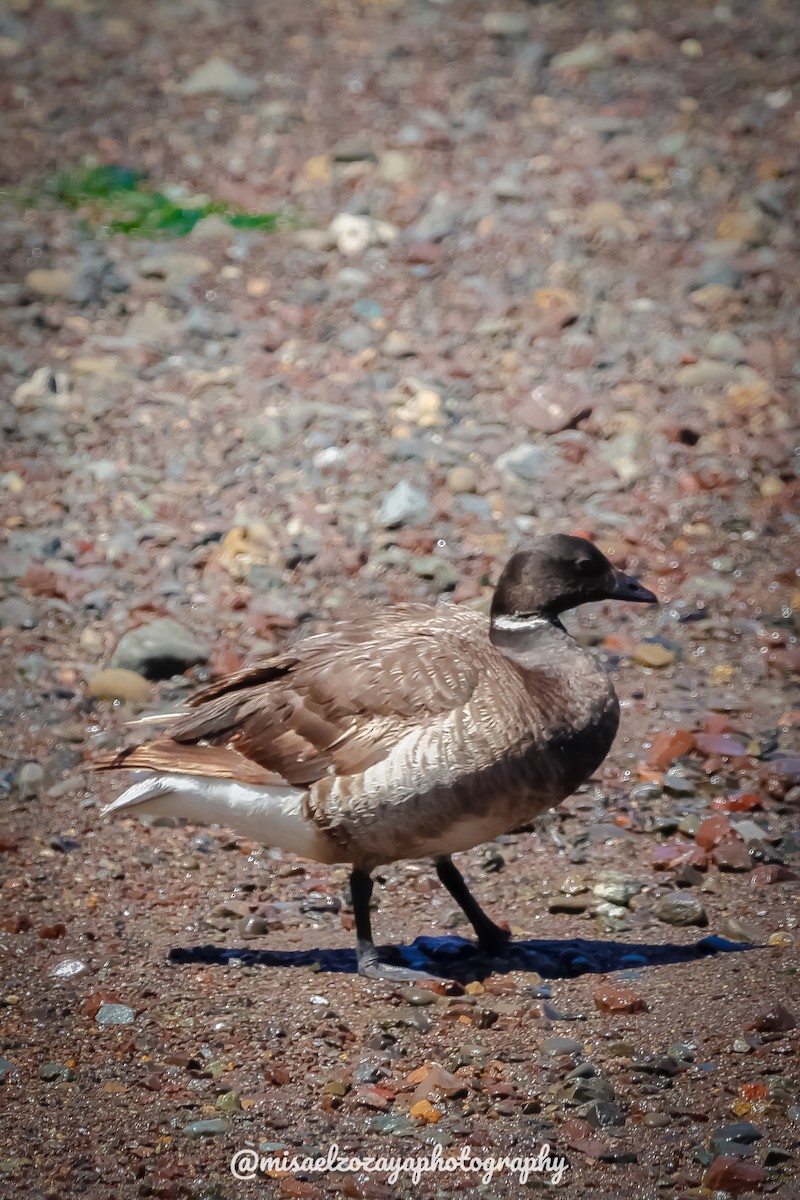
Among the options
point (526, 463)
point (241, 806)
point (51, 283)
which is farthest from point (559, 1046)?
point (51, 283)

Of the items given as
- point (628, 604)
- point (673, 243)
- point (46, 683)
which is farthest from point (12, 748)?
point (673, 243)

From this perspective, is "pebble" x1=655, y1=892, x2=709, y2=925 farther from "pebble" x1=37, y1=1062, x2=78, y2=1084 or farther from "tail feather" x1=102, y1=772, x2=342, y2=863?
"pebble" x1=37, y1=1062, x2=78, y2=1084

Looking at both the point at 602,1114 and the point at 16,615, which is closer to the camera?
the point at 602,1114

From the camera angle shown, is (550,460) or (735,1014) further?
(550,460)

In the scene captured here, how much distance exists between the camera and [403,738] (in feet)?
19.0

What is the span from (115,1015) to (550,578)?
92.3 inches

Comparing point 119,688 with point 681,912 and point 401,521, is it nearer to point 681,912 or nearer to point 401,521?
point 401,521

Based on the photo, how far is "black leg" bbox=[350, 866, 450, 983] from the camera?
582cm

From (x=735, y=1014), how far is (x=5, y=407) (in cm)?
664

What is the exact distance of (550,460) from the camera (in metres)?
9.76

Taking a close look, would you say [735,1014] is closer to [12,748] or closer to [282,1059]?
[282,1059]

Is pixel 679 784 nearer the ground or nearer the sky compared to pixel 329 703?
nearer the ground

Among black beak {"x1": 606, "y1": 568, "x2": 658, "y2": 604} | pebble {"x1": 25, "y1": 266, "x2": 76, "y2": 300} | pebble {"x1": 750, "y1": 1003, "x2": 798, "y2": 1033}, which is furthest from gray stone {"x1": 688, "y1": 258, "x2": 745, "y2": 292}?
pebble {"x1": 750, "y1": 1003, "x2": 798, "y2": 1033}

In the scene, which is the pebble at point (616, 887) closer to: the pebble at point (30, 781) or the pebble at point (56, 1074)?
the pebble at point (56, 1074)
